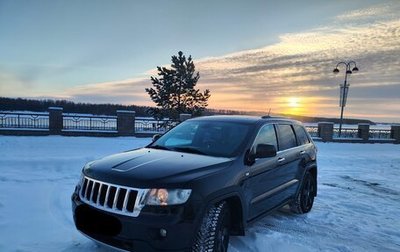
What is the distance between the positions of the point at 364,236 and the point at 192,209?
3556 mm

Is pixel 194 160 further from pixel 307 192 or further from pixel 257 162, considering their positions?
pixel 307 192

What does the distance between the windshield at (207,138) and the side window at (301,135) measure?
187 cm

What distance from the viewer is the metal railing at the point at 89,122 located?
805 inches

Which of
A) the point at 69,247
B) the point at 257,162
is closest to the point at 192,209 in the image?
the point at 257,162

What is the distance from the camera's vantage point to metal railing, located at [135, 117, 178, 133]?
75.6ft

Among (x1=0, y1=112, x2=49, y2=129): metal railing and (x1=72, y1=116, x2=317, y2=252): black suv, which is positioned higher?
(x1=72, y1=116, x2=317, y2=252): black suv

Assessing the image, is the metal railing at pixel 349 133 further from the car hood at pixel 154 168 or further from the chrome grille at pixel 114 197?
the chrome grille at pixel 114 197

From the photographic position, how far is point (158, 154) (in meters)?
4.43

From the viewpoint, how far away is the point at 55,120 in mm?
19109

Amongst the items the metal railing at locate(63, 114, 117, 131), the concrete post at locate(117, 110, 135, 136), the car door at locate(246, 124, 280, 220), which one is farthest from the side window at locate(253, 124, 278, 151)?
the metal railing at locate(63, 114, 117, 131)

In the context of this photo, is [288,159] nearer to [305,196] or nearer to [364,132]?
[305,196]

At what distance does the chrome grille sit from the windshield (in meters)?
1.34

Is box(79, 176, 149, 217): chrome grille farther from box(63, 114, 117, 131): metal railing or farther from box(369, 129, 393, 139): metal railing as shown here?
box(369, 129, 393, 139): metal railing

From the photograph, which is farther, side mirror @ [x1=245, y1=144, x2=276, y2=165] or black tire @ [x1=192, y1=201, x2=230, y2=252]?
side mirror @ [x1=245, y1=144, x2=276, y2=165]
